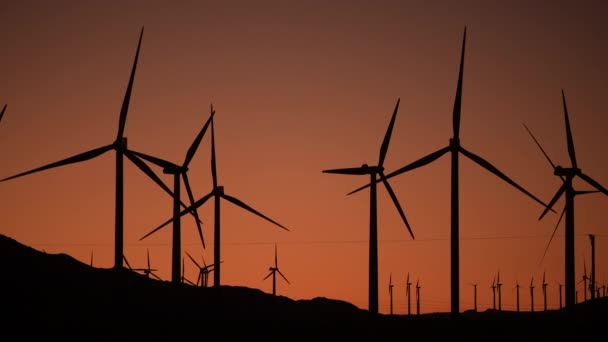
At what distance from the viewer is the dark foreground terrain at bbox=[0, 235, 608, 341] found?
10506 centimetres

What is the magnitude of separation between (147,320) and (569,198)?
46957 millimetres

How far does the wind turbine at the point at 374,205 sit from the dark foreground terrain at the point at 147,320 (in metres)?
5.47

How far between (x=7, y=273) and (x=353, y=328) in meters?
40.0

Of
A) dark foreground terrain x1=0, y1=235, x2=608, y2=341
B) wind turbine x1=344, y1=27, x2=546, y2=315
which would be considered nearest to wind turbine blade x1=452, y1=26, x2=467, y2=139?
wind turbine x1=344, y1=27, x2=546, y2=315

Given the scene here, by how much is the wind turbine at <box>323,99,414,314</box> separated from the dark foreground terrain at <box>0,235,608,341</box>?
18.0ft

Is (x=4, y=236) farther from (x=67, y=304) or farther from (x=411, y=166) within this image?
(x=411, y=166)

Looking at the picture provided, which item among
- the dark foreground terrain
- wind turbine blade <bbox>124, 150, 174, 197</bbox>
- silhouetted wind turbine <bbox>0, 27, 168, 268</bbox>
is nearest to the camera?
silhouetted wind turbine <bbox>0, 27, 168, 268</bbox>

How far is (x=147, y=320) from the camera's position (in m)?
114

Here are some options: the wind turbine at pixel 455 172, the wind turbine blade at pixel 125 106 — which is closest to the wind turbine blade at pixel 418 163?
the wind turbine at pixel 455 172

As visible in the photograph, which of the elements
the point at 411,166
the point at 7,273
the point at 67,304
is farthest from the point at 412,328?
A: the point at 7,273

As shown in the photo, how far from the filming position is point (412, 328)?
11644 centimetres

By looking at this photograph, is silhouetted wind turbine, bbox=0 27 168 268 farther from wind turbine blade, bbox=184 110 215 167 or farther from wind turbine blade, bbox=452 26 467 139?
wind turbine blade, bbox=452 26 467 139

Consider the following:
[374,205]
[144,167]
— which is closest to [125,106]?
[144,167]

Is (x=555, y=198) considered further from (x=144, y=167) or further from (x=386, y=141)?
(x=144, y=167)
